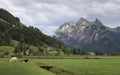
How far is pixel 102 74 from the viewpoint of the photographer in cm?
5634

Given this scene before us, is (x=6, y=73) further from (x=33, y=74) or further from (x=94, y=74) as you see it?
(x=94, y=74)

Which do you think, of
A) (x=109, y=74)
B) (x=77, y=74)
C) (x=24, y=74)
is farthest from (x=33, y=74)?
(x=109, y=74)

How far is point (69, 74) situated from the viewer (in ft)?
190

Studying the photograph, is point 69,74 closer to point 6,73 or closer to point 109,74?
point 109,74

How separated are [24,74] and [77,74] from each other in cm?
1340

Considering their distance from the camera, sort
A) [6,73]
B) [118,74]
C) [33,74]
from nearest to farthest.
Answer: [6,73]
[33,74]
[118,74]

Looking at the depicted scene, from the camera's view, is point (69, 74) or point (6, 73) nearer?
point (6, 73)

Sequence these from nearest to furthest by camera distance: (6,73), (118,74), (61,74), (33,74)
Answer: (6,73) → (33,74) → (118,74) → (61,74)

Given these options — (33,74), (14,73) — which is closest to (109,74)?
(33,74)

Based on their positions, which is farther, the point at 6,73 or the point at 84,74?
the point at 84,74

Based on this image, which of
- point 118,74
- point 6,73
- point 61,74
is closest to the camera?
point 6,73

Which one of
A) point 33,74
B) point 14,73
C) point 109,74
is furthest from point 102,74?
point 14,73

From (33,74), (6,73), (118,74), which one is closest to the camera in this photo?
(6,73)

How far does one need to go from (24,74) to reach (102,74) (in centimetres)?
1624
